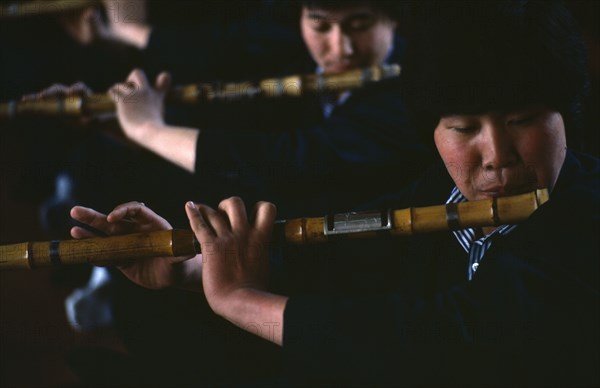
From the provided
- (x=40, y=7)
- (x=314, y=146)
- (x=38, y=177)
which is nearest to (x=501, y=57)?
(x=314, y=146)

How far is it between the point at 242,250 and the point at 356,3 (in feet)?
2.58

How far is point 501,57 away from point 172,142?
3.18 ft

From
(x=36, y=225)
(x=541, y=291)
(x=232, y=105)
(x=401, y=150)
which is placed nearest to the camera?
(x=541, y=291)

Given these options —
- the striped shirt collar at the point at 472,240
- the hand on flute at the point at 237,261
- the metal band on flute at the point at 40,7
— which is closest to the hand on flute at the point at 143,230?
the hand on flute at the point at 237,261

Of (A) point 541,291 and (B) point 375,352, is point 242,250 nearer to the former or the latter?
(B) point 375,352

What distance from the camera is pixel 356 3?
5.24ft

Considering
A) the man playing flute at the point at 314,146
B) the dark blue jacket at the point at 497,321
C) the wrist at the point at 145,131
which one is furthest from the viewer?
the wrist at the point at 145,131

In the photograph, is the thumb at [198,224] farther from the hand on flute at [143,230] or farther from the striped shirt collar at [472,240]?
the striped shirt collar at [472,240]

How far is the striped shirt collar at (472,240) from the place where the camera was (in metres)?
1.03

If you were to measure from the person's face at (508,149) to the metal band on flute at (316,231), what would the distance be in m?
0.02

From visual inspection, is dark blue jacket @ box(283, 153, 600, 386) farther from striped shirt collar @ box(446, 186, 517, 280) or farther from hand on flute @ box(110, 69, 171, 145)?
hand on flute @ box(110, 69, 171, 145)

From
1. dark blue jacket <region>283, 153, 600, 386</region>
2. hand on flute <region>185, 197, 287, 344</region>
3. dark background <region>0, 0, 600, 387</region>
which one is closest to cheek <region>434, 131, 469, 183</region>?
dark blue jacket <region>283, 153, 600, 386</region>

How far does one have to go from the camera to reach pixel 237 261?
1020 mm

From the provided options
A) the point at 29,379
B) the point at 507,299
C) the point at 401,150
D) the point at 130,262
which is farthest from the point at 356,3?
Answer: the point at 29,379
